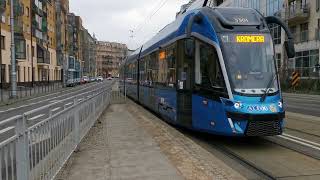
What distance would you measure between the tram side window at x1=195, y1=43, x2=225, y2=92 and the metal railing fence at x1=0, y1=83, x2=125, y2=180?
346 centimetres

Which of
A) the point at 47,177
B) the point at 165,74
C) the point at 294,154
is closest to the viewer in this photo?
the point at 47,177

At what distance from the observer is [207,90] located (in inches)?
482

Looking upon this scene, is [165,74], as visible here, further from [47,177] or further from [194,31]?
[47,177]

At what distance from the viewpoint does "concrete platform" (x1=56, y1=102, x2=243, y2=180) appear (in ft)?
25.6

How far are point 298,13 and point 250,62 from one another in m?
40.5

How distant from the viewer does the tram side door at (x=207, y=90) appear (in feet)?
Answer: 38.3

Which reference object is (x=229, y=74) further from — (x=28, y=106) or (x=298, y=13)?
(x=298, y=13)

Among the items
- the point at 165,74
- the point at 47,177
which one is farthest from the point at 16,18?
the point at 47,177

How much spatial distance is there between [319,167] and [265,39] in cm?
412

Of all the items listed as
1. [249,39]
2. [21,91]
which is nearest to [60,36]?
[21,91]

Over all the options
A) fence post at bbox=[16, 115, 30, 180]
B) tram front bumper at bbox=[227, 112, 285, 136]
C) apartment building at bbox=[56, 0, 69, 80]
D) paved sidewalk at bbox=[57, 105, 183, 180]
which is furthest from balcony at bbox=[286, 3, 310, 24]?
apartment building at bbox=[56, 0, 69, 80]

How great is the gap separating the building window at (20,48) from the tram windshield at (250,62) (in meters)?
53.9

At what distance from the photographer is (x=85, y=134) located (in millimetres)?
12906

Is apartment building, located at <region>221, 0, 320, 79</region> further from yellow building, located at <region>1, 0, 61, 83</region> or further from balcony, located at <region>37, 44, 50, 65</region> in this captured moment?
balcony, located at <region>37, 44, 50, 65</region>
